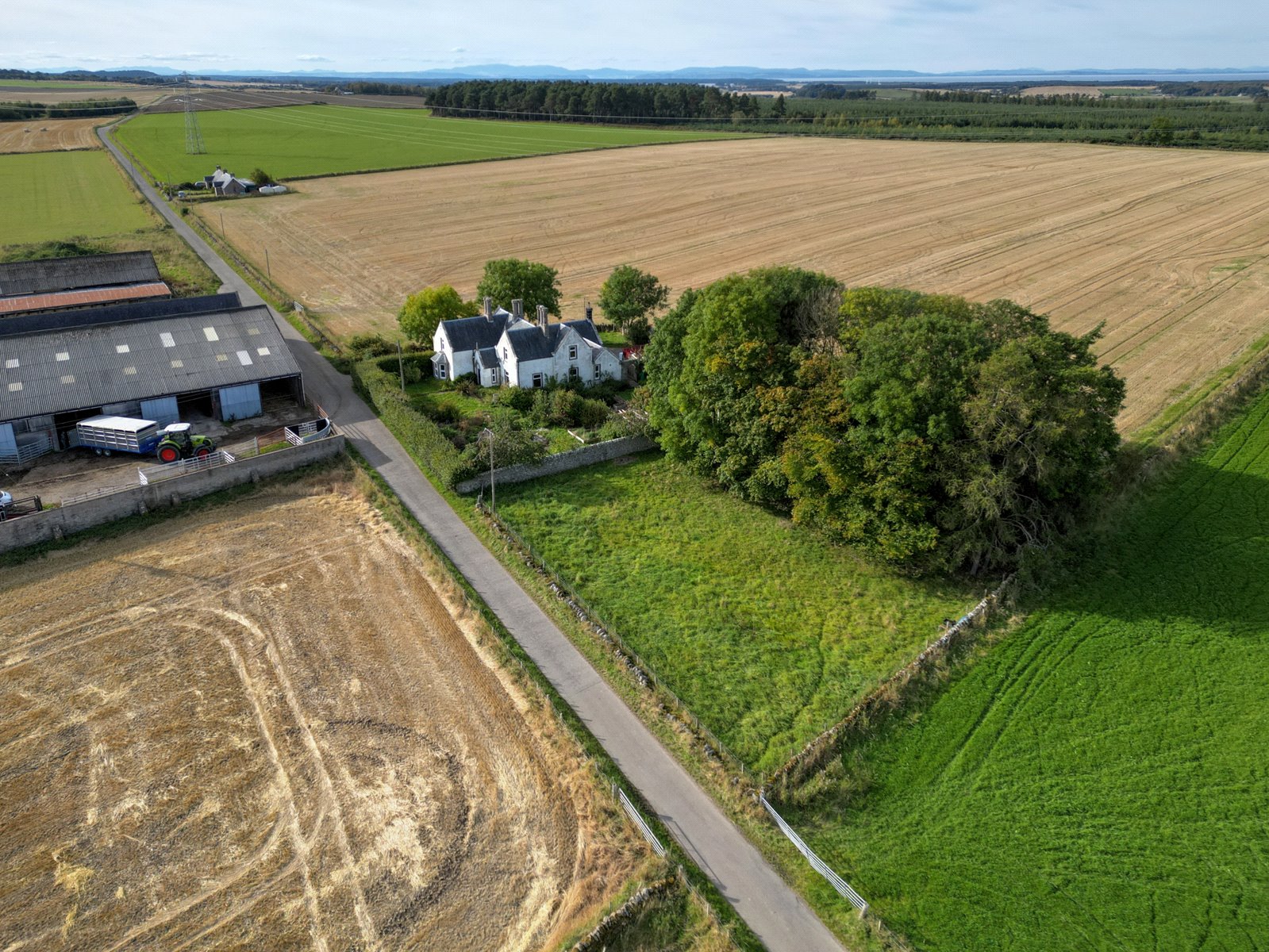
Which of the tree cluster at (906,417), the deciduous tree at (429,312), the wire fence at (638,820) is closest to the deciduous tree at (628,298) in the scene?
the deciduous tree at (429,312)

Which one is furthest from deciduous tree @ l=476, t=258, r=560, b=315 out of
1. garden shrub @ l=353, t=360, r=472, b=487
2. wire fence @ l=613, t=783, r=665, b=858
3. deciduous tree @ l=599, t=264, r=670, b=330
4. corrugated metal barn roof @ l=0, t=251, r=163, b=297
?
wire fence @ l=613, t=783, r=665, b=858

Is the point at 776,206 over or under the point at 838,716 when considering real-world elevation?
over

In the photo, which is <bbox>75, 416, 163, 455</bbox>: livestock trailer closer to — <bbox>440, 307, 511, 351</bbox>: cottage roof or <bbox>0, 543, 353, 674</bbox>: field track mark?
<bbox>0, 543, 353, 674</bbox>: field track mark

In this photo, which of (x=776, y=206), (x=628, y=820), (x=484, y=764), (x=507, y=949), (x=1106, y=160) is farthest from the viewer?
(x=1106, y=160)

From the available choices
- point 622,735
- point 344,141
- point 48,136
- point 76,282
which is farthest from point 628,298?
point 48,136

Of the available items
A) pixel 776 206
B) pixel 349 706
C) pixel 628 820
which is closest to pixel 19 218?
pixel 776 206

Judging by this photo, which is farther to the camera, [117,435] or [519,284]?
[519,284]

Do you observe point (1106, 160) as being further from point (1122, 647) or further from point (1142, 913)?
point (1142, 913)

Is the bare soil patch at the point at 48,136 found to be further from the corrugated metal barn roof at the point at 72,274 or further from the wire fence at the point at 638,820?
the wire fence at the point at 638,820

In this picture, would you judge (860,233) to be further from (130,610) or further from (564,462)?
(130,610)
